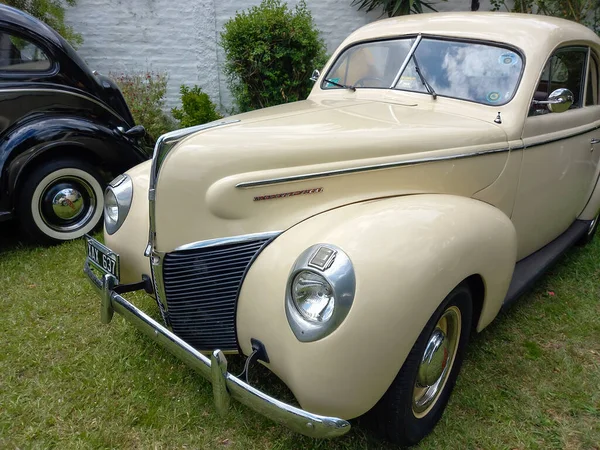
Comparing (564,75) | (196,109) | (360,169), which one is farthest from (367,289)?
(196,109)

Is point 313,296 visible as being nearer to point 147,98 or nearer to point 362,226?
point 362,226

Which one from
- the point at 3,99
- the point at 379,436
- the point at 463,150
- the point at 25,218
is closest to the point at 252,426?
the point at 379,436

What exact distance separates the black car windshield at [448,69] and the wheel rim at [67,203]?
250cm

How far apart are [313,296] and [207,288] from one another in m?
0.50

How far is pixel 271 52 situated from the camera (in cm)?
634

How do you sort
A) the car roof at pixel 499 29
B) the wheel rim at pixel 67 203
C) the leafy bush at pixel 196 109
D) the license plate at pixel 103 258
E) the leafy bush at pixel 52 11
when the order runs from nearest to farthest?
the license plate at pixel 103 258, the car roof at pixel 499 29, the wheel rim at pixel 67 203, the leafy bush at pixel 52 11, the leafy bush at pixel 196 109

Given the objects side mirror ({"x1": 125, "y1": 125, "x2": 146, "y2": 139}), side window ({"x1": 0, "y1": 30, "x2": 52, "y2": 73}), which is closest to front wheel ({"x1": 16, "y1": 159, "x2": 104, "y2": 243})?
side mirror ({"x1": 125, "y1": 125, "x2": 146, "y2": 139})

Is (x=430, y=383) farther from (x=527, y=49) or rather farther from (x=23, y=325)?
(x=23, y=325)

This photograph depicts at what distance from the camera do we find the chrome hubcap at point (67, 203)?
12.9 feet

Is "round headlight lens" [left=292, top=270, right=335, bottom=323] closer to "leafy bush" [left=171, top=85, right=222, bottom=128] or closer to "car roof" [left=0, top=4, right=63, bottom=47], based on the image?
"car roof" [left=0, top=4, right=63, bottom=47]

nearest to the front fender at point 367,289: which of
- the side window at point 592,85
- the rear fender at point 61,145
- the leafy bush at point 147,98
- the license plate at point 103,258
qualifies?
the license plate at point 103,258

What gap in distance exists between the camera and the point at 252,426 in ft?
6.86

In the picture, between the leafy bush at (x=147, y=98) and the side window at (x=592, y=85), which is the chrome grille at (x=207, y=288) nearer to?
the side window at (x=592, y=85)

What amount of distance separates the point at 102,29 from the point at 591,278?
6467 millimetres
